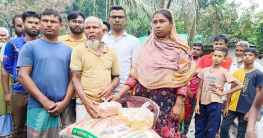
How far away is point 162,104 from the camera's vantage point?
8.11ft

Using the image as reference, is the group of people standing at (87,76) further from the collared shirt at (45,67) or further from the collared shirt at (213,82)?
the collared shirt at (213,82)

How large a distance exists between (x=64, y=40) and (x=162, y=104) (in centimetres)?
191

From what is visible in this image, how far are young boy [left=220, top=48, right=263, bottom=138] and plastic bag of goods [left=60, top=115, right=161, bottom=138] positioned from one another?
2493 millimetres

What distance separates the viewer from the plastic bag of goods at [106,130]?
1840 mm

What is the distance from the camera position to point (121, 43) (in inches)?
130

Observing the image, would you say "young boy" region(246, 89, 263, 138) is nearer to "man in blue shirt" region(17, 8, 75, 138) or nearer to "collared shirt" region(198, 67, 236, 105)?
"man in blue shirt" region(17, 8, 75, 138)

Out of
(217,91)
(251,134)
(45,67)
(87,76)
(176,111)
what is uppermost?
(45,67)

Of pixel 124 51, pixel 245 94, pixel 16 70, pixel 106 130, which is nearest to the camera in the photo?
pixel 106 130

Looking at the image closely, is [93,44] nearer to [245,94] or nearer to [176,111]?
[176,111]

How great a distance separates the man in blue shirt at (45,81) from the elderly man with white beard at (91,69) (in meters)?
0.17

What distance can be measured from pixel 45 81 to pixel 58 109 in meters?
0.35

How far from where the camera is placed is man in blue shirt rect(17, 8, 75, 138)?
7.81 ft

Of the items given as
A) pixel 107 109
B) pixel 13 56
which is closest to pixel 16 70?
pixel 13 56

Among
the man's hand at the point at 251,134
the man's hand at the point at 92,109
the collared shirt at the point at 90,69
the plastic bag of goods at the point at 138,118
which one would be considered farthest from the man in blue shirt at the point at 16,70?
the man's hand at the point at 251,134
